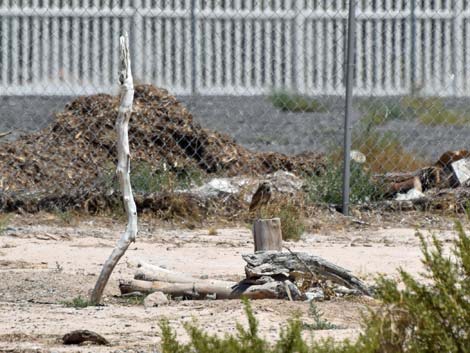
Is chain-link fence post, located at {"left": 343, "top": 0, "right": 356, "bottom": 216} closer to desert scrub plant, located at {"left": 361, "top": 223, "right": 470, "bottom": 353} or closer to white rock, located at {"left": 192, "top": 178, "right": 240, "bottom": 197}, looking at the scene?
white rock, located at {"left": 192, "top": 178, "right": 240, "bottom": 197}

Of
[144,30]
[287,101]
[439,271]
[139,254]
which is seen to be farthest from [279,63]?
[439,271]

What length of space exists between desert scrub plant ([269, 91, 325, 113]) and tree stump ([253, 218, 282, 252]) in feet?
15.2

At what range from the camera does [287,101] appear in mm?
12195

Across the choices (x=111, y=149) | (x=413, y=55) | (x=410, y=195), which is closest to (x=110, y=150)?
(x=111, y=149)

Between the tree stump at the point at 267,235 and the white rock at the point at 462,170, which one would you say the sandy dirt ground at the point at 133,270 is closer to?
the tree stump at the point at 267,235

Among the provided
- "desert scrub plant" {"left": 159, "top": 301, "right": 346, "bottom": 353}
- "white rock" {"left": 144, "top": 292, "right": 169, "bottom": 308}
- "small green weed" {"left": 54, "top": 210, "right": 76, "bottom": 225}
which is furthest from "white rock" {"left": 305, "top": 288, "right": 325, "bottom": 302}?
"small green weed" {"left": 54, "top": 210, "right": 76, "bottom": 225}

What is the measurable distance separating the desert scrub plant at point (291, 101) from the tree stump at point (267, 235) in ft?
15.2

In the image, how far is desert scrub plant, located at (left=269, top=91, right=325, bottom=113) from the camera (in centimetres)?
1215

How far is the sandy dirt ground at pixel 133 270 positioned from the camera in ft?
19.9

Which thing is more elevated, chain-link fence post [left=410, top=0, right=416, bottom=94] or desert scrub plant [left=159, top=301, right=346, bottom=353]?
chain-link fence post [left=410, top=0, right=416, bottom=94]

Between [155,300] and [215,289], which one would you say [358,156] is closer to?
[215,289]

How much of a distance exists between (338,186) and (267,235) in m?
3.91

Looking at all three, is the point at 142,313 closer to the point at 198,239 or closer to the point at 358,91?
the point at 198,239

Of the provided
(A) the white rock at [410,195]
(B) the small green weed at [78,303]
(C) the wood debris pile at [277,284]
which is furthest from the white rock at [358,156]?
(B) the small green weed at [78,303]
